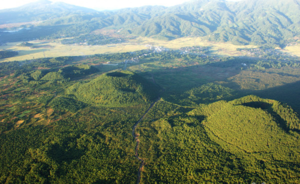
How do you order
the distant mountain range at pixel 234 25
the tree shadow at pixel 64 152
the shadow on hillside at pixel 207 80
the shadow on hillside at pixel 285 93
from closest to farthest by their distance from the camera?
the tree shadow at pixel 64 152
the shadow on hillside at pixel 285 93
the shadow on hillside at pixel 207 80
the distant mountain range at pixel 234 25

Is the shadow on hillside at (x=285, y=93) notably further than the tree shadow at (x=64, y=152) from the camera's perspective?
Yes

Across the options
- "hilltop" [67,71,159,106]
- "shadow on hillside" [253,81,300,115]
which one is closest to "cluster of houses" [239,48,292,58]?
"shadow on hillside" [253,81,300,115]

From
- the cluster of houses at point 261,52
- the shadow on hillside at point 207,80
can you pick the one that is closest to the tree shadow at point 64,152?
the shadow on hillside at point 207,80

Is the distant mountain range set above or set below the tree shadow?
above

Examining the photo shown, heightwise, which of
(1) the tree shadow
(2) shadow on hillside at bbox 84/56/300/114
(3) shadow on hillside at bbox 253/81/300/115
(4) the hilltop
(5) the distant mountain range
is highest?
(5) the distant mountain range

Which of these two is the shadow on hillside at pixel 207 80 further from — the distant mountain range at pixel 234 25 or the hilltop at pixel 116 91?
the distant mountain range at pixel 234 25

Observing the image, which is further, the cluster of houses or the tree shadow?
the cluster of houses

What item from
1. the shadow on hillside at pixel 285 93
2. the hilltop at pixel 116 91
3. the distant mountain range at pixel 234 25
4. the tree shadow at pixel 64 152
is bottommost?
the shadow on hillside at pixel 285 93

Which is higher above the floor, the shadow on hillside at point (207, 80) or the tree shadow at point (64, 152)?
the tree shadow at point (64, 152)

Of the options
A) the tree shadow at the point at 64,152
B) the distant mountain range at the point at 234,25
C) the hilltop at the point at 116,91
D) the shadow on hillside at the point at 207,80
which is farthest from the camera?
the distant mountain range at the point at 234,25

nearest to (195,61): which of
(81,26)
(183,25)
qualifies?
(183,25)

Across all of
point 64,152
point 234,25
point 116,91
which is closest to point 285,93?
point 116,91

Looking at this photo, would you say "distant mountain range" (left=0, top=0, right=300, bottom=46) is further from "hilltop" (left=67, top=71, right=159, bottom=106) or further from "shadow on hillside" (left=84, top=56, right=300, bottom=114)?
"hilltop" (left=67, top=71, right=159, bottom=106)
